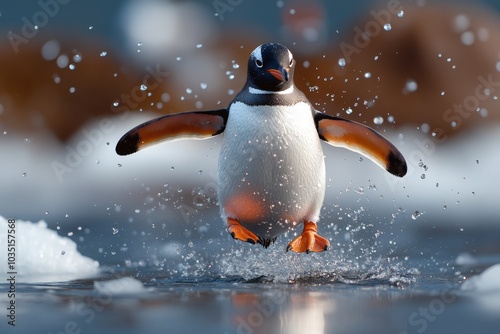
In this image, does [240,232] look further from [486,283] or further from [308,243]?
[486,283]

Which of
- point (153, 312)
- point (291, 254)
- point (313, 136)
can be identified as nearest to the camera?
point (153, 312)

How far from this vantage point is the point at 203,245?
11.9 feet

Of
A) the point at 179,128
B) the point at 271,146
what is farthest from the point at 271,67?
the point at 179,128

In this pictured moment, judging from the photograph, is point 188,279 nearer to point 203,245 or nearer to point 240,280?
point 240,280

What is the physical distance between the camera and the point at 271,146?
3.13 meters

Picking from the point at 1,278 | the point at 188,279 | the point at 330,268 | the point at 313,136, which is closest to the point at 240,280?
the point at 188,279

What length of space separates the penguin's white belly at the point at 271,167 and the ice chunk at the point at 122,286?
47cm

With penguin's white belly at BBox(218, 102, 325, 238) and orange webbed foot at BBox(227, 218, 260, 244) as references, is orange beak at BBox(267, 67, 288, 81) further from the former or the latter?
orange webbed foot at BBox(227, 218, 260, 244)

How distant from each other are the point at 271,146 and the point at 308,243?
0.39 metres

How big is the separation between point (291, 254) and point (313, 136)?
531mm

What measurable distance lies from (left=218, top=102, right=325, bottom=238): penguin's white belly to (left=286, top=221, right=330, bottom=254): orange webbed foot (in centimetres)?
8

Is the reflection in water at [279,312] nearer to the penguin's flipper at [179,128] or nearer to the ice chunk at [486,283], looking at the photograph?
the ice chunk at [486,283]

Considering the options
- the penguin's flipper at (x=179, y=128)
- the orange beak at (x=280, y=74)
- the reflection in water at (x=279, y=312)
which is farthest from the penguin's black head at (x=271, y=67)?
the reflection in water at (x=279, y=312)

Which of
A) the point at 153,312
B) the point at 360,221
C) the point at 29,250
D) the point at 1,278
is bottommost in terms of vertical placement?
the point at 153,312
